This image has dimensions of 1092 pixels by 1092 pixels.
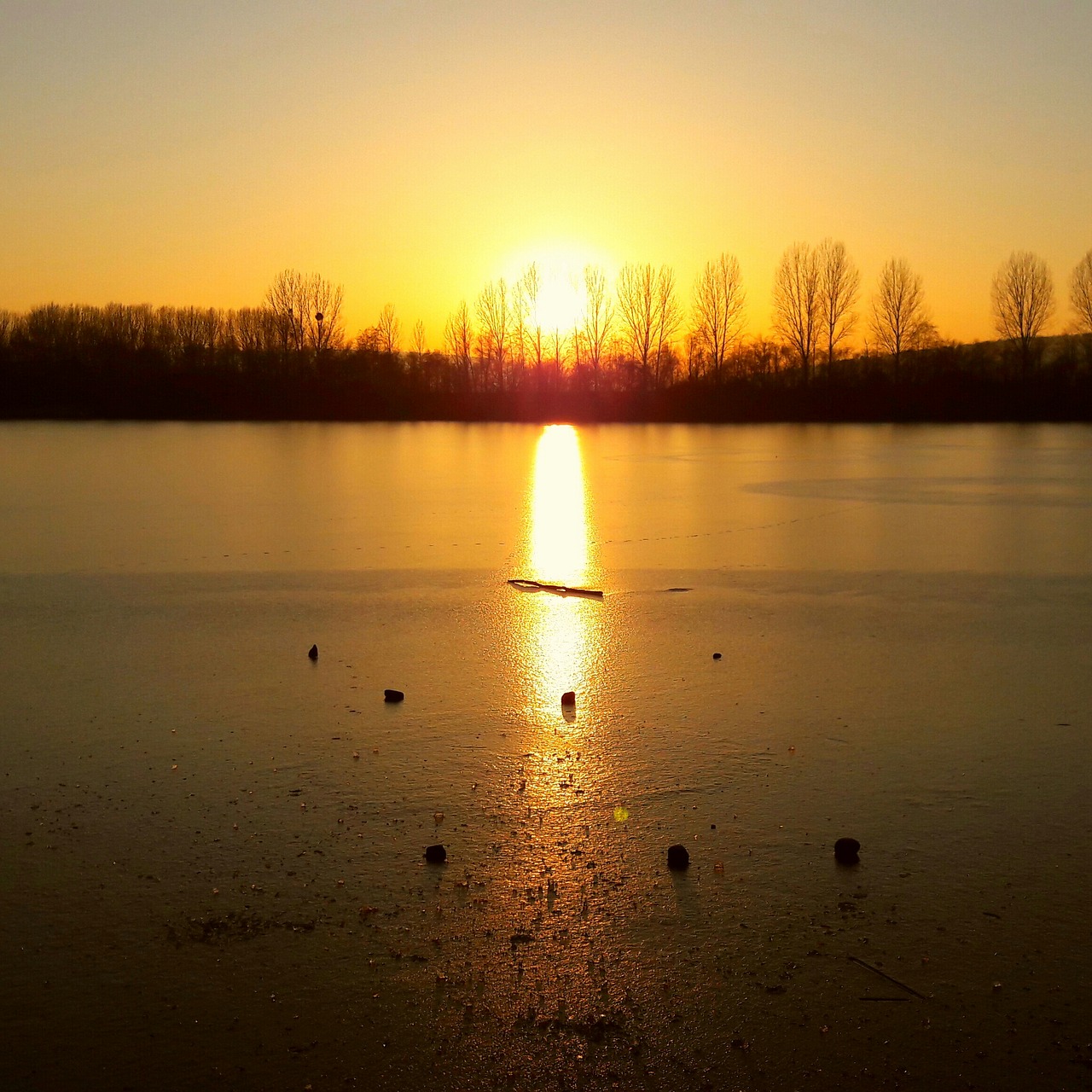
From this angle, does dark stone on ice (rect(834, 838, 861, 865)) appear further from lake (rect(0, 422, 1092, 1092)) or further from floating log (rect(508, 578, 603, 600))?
floating log (rect(508, 578, 603, 600))

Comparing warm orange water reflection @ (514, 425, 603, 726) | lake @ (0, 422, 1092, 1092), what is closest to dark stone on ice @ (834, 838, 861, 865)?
lake @ (0, 422, 1092, 1092)

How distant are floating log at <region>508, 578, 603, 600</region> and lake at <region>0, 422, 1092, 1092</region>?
197 mm

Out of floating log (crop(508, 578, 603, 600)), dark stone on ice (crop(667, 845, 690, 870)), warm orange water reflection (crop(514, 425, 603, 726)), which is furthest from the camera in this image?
floating log (crop(508, 578, 603, 600))

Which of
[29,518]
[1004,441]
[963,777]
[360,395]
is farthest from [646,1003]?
[360,395]

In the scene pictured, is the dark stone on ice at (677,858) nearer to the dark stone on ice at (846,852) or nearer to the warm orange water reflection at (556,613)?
the dark stone on ice at (846,852)

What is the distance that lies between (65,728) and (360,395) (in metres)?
56.4

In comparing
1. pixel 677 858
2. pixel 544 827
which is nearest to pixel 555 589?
pixel 544 827

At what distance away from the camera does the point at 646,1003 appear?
2.95 metres

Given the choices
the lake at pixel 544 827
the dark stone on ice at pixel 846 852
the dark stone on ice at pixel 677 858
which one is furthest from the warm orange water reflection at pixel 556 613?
the dark stone on ice at pixel 846 852

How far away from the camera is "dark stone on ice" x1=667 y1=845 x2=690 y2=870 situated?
3740 millimetres

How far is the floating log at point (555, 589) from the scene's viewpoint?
8.98 metres

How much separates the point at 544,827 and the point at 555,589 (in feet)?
17.0

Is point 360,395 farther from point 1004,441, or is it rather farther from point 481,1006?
point 481,1006

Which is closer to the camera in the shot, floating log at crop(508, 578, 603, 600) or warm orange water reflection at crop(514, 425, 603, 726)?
warm orange water reflection at crop(514, 425, 603, 726)
